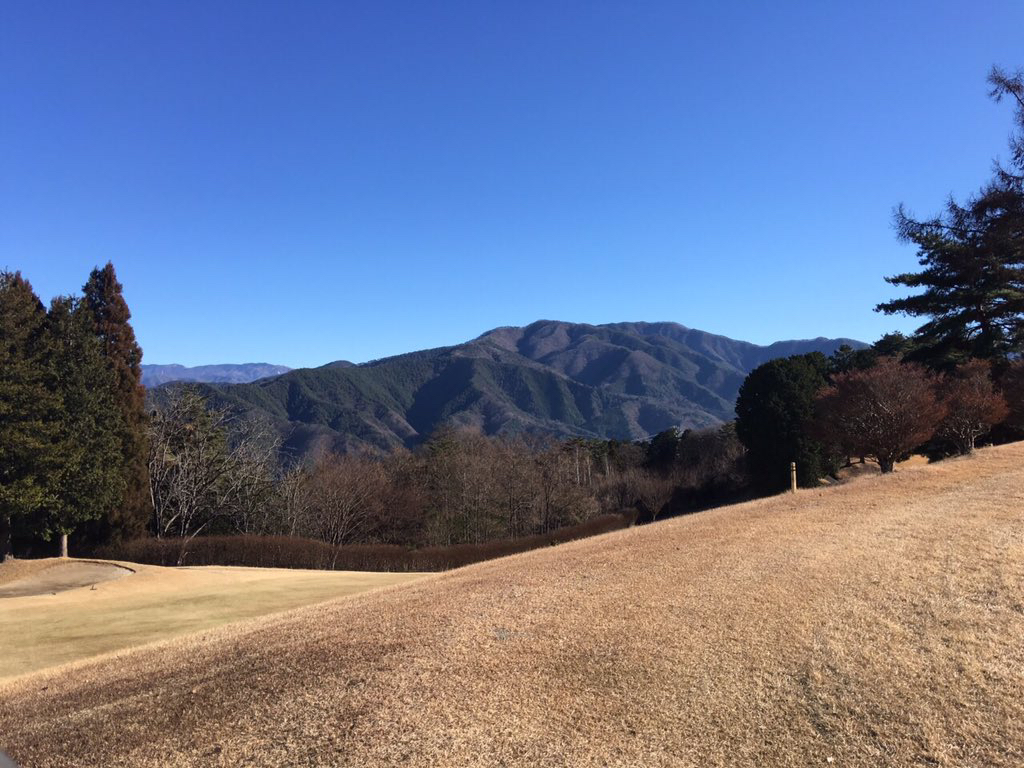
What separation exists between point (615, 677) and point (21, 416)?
2531cm

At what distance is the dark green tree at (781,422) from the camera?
1435 inches

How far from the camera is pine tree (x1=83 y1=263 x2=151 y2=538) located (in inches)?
1163

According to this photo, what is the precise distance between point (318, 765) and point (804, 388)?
38.2m

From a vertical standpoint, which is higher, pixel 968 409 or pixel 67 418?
pixel 67 418

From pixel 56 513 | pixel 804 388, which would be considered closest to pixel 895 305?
pixel 804 388

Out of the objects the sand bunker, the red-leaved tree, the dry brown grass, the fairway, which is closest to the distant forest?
the red-leaved tree

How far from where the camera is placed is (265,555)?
3072 centimetres

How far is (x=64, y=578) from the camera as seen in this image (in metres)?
22.2

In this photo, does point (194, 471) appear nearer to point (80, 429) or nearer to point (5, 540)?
point (80, 429)

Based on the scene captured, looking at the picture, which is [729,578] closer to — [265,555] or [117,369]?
[265,555]

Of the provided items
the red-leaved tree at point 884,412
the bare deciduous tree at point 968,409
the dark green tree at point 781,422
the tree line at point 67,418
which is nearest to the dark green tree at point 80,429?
the tree line at point 67,418

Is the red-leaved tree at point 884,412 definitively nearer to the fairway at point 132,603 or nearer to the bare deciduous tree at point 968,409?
the bare deciduous tree at point 968,409

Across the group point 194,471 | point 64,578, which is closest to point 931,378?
point 64,578

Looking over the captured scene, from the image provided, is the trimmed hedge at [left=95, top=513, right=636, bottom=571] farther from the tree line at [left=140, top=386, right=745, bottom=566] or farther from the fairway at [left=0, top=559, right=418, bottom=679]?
the fairway at [left=0, top=559, right=418, bottom=679]
